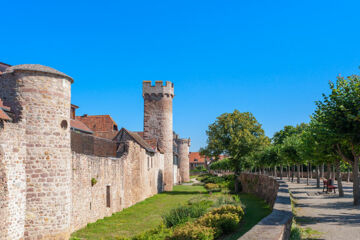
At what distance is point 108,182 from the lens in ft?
63.6

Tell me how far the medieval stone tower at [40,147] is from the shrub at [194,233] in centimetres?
473

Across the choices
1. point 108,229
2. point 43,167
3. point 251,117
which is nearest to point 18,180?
point 43,167

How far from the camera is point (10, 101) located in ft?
40.2

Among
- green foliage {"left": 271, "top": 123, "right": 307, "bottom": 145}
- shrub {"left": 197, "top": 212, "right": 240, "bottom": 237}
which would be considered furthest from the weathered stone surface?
green foliage {"left": 271, "top": 123, "right": 307, "bottom": 145}

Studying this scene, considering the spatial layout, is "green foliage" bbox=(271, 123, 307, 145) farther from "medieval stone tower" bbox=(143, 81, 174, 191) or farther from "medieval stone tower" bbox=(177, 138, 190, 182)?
"medieval stone tower" bbox=(143, 81, 174, 191)

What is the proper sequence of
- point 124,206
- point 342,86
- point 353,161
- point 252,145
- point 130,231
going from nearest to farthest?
point 130,231 < point 342,86 < point 353,161 < point 124,206 < point 252,145

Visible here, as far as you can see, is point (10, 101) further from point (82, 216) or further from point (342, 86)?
point (342, 86)

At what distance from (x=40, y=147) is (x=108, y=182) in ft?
24.3

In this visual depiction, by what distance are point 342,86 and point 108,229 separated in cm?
1277

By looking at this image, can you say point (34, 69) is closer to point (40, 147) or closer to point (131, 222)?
point (40, 147)

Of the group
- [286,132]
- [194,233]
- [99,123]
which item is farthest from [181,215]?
[286,132]

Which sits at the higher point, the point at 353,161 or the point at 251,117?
the point at 251,117

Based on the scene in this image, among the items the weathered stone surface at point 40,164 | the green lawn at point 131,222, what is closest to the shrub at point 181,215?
the green lawn at point 131,222

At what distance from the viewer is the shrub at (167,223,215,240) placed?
1012cm
